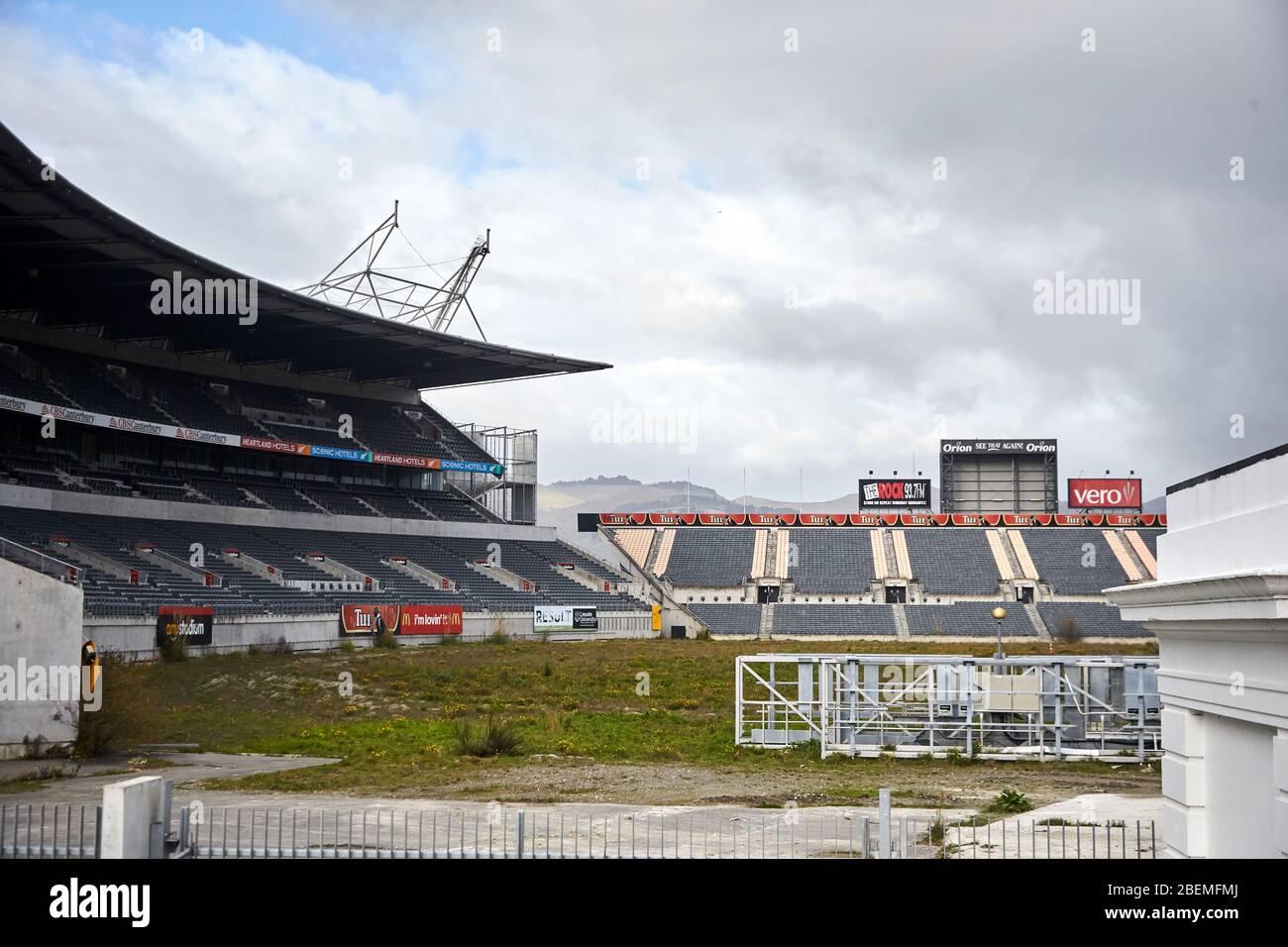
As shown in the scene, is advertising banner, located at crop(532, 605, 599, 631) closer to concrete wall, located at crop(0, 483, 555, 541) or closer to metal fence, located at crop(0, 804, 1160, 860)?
concrete wall, located at crop(0, 483, 555, 541)

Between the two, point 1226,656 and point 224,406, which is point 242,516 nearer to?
point 224,406

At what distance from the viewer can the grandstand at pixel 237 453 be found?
1837 inches

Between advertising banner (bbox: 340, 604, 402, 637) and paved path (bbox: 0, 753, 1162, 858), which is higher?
advertising banner (bbox: 340, 604, 402, 637)

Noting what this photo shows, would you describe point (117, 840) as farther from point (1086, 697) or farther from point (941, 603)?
point (941, 603)

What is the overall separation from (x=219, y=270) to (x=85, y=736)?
102ft

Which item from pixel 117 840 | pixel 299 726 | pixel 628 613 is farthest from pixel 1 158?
pixel 628 613

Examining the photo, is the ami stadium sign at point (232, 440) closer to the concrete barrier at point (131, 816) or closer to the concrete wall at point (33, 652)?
the concrete wall at point (33, 652)

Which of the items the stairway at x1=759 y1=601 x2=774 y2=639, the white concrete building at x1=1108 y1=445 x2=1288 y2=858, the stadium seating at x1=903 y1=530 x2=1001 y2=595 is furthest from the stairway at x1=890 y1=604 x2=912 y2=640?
the white concrete building at x1=1108 y1=445 x2=1288 y2=858

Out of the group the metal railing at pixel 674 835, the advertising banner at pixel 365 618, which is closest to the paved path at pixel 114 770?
the metal railing at pixel 674 835

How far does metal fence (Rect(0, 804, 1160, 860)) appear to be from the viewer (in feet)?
47.9

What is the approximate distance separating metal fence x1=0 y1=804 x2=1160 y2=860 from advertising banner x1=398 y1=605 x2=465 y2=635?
38.3 meters

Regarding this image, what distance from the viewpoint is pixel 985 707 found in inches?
1057
